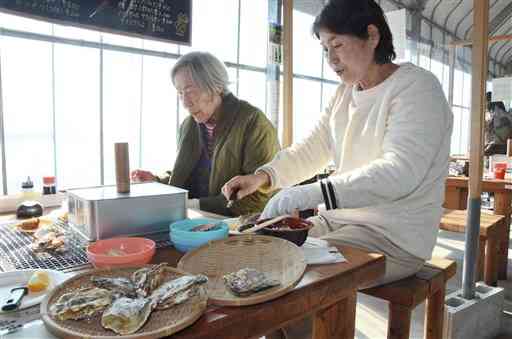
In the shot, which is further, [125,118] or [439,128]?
[125,118]

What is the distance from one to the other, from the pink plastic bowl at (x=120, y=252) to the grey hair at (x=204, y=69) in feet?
3.79

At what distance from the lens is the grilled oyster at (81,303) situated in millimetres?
551

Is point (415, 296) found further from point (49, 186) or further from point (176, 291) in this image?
point (49, 186)

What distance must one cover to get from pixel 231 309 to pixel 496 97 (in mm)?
4311

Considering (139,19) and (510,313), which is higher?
(139,19)

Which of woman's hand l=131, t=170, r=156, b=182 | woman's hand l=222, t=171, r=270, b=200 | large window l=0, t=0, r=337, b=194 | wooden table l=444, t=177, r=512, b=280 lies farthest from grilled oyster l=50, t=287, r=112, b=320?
wooden table l=444, t=177, r=512, b=280

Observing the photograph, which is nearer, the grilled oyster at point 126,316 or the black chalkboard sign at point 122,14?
the grilled oyster at point 126,316

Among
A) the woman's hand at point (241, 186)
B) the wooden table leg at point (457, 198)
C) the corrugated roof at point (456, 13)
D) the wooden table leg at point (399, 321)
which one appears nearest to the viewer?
the wooden table leg at point (399, 321)

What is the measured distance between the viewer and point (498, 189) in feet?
9.71

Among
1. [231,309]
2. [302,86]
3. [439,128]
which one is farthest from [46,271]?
[302,86]

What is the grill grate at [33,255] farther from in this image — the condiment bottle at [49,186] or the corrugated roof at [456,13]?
the corrugated roof at [456,13]

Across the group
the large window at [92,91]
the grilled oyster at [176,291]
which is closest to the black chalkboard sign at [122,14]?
the large window at [92,91]

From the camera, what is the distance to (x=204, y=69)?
1867 millimetres

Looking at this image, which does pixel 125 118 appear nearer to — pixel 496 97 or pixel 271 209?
pixel 271 209
